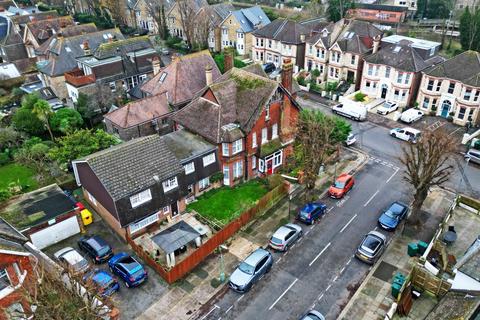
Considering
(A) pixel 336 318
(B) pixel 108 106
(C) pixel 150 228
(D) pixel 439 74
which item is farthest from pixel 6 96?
(D) pixel 439 74

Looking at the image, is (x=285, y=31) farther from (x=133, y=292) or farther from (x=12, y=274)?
(x=12, y=274)

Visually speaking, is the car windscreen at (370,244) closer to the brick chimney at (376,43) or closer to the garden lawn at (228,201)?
the garden lawn at (228,201)

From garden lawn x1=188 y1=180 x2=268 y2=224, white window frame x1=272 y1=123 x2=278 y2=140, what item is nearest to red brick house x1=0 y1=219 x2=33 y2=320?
garden lawn x1=188 y1=180 x2=268 y2=224

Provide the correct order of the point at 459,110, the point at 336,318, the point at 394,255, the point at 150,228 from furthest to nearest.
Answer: the point at 459,110 < the point at 150,228 < the point at 394,255 < the point at 336,318

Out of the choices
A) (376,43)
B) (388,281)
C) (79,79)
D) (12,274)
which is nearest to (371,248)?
(388,281)

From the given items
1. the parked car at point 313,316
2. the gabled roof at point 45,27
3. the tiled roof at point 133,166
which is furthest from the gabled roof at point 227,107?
the gabled roof at point 45,27

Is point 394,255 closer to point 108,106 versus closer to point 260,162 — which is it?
point 260,162

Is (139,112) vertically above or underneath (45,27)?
underneath
